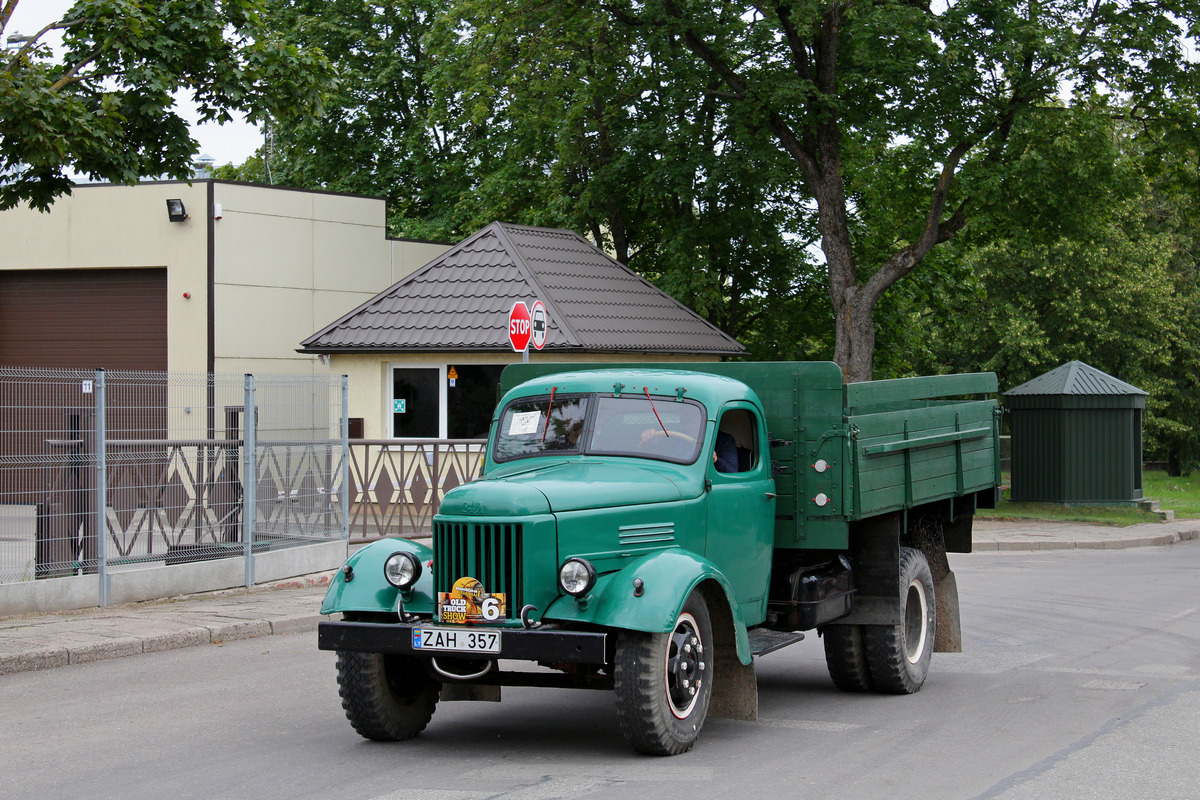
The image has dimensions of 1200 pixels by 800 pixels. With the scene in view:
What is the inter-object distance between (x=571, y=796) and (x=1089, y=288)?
4162 cm

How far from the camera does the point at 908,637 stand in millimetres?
9500

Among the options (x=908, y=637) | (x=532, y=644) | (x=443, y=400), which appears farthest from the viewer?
(x=443, y=400)

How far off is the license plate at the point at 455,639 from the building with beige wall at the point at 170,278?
17278mm

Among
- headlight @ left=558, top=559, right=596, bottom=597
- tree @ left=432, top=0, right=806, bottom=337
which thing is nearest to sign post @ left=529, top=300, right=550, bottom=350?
headlight @ left=558, top=559, right=596, bottom=597

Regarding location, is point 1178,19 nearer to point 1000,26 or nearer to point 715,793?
point 1000,26

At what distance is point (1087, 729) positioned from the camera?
25.6 ft

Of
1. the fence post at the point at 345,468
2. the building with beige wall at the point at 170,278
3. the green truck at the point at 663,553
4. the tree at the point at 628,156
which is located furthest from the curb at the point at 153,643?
the tree at the point at 628,156

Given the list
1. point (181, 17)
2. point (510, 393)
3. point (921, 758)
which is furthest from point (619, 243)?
point (921, 758)

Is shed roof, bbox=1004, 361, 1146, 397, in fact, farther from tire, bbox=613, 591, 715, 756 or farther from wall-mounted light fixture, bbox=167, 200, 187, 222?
tire, bbox=613, 591, 715, 756

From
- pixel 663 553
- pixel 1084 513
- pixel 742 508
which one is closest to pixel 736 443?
pixel 742 508

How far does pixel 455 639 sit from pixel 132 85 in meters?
8.72

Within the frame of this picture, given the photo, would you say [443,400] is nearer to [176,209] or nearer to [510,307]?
[510,307]

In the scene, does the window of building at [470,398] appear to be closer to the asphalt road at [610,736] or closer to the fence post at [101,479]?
the fence post at [101,479]

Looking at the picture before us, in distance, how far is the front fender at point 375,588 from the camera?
730 centimetres
